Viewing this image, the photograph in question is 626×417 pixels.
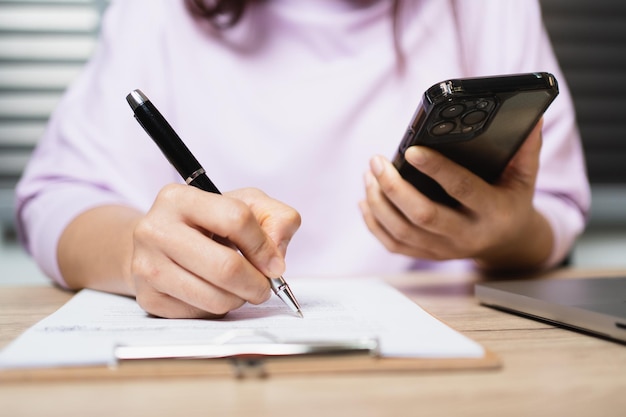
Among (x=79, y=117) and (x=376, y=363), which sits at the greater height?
(x=79, y=117)

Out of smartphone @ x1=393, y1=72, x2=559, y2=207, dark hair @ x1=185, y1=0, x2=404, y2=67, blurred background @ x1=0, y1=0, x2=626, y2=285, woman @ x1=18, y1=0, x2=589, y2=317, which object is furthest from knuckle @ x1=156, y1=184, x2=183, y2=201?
blurred background @ x1=0, y1=0, x2=626, y2=285

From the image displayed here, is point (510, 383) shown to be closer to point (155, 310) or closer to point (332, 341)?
point (332, 341)

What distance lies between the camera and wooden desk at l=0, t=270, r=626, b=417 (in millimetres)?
267

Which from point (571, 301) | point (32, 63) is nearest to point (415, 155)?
point (571, 301)

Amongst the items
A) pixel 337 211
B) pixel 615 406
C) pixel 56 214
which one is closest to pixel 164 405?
pixel 615 406

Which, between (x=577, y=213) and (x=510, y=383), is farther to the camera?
(x=577, y=213)

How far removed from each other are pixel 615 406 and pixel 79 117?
71 cm

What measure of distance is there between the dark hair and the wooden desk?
568mm

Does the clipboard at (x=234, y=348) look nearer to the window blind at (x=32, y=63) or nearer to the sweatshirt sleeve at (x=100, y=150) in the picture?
the sweatshirt sleeve at (x=100, y=150)

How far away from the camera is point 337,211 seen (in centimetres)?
82

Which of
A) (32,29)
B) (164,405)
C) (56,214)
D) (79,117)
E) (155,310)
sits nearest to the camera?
(164,405)

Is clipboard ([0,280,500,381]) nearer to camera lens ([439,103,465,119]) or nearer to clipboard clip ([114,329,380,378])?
clipboard clip ([114,329,380,378])

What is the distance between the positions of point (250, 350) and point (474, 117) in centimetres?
25

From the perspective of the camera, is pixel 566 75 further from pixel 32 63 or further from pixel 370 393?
pixel 370 393
